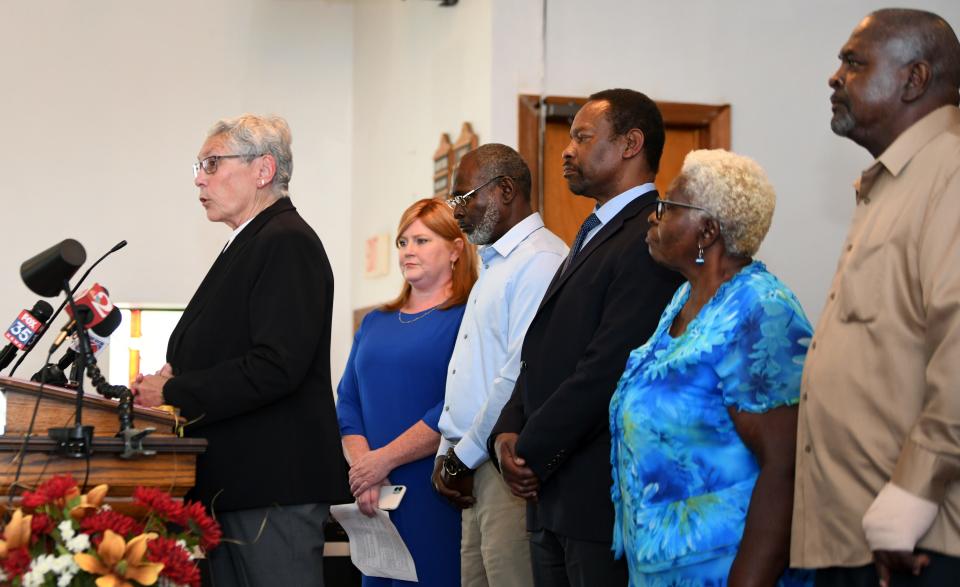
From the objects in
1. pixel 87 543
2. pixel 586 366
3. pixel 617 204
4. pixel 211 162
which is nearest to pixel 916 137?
pixel 586 366

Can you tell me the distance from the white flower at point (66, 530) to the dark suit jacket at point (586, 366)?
100cm

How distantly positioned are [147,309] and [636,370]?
335cm

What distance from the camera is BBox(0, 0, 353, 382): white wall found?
6035 mm

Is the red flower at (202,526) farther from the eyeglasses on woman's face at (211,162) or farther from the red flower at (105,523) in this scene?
the eyeglasses on woman's face at (211,162)

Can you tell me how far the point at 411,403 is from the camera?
3504mm

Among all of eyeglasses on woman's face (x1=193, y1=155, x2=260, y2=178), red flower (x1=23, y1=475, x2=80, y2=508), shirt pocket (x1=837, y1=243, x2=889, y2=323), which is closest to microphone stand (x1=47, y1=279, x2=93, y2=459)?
red flower (x1=23, y1=475, x2=80, y2=508)

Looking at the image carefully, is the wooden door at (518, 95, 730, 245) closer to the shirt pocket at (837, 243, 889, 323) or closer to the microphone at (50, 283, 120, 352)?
the microphone at (50, 283, 120, 352)

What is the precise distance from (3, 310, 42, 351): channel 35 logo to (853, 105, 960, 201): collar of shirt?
169 centimetres

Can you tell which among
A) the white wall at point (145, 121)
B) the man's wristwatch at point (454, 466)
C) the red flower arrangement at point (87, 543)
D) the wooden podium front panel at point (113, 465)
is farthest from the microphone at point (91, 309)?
the white wall at point (145, 121)

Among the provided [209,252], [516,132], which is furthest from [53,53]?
[516,132]

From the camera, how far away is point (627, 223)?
8.93ft

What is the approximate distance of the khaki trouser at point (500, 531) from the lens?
2994 mm

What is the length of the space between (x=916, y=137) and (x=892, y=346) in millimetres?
360

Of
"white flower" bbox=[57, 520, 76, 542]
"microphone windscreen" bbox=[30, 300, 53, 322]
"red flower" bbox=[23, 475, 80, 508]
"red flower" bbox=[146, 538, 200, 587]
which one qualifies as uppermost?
"microphone windscreen" bbox=[30, 300, 53, 322]
